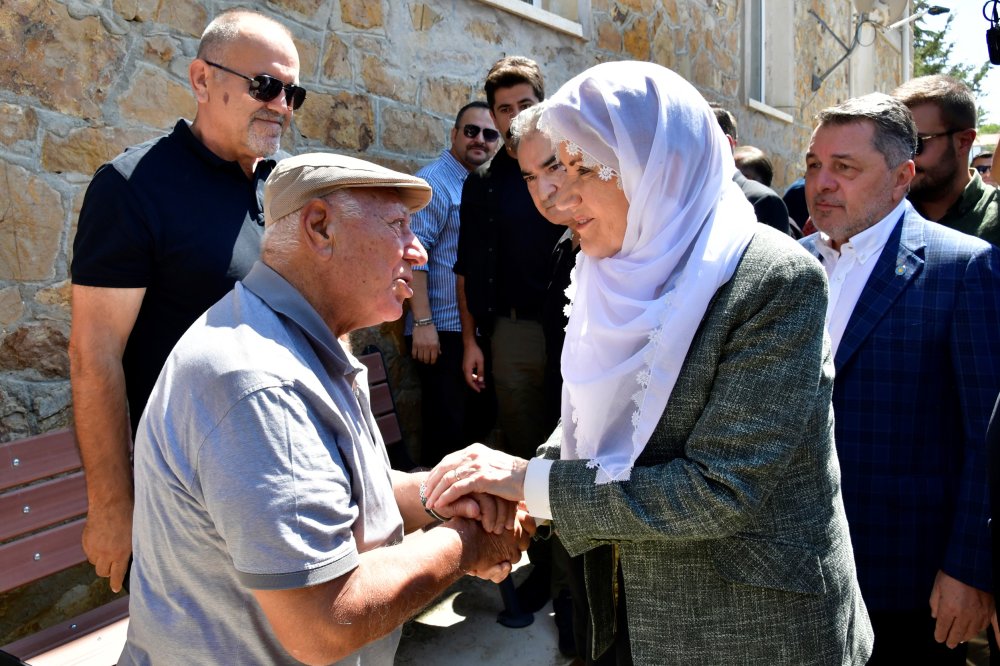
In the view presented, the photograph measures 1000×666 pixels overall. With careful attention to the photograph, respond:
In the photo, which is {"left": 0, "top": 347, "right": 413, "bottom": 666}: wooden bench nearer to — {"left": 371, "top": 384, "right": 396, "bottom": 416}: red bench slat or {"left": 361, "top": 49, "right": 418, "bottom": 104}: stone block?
{"left": 371, "top": 384, "right": 396, "bottom": 416}: red bench slat

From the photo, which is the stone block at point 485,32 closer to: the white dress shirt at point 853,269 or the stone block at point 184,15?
the stone block at point 184,15

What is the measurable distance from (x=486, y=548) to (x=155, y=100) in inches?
104

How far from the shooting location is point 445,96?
198 inches

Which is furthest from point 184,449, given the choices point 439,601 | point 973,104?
point 973,104

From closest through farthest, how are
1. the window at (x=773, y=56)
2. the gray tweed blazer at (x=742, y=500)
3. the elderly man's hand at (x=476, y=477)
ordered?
1. the gray tweed blazer at (x=742, y=500)
2. the elderly man's hand at (x=476, y=477)
3. the window at (x=773, y=56)

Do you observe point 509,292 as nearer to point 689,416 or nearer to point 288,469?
point 689,416

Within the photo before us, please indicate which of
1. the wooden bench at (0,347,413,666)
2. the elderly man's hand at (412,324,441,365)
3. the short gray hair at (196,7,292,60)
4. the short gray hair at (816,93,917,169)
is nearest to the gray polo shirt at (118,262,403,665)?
the wooden bench at (0,347,413,666)

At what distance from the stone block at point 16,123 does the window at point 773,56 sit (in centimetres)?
973

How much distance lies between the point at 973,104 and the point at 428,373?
2.95 meters

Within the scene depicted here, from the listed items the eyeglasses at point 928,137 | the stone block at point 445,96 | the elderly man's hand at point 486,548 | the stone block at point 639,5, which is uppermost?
the stone block at point 639,5

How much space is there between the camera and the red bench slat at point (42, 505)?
8.22 feet

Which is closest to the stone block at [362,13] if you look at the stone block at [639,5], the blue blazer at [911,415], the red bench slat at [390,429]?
the red bench slat at [390,429]

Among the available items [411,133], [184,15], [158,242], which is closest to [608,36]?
[411,133]

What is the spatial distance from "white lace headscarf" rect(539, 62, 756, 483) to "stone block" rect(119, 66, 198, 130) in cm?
235
